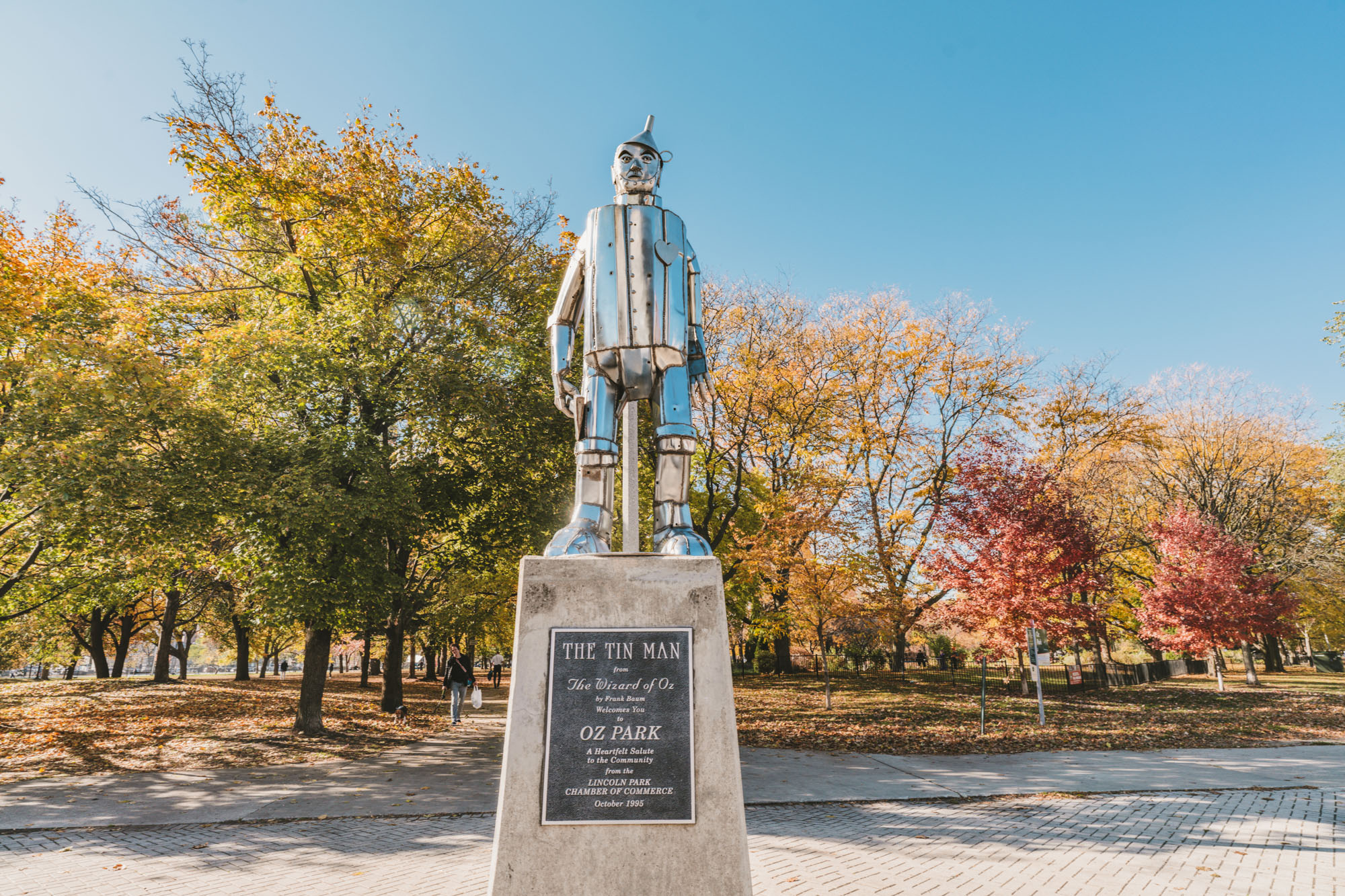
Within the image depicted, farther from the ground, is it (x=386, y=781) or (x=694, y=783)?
(x=694, y=783)

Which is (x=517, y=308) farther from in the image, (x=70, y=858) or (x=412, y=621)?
(x=412, y=621)

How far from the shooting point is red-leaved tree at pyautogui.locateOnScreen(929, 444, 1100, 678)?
14.8 metres

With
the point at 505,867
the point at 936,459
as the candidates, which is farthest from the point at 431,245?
the point at 936,459

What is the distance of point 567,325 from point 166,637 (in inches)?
937

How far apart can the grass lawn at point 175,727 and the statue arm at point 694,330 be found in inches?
378

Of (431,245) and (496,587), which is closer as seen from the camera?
(431,245)

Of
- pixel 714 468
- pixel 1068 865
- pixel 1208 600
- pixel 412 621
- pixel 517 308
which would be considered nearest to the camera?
pixel 1068 865

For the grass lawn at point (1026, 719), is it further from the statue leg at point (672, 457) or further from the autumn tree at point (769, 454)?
the statue leg at point (672, 457)

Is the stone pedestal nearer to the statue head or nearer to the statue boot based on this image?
the statue boot

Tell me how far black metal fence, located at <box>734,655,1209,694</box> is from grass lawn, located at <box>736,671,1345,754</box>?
766 mm

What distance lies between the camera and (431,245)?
13391 millimetres

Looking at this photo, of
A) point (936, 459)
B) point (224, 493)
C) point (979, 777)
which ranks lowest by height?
point (979, 777)

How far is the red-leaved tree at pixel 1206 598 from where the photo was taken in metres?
19.2

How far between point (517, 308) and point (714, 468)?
6.62 metres
